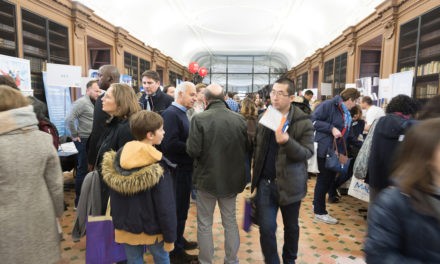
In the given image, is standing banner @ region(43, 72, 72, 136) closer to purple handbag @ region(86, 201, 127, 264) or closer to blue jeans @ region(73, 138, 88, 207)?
blue jeans @ region(73, 138, 88, 207)

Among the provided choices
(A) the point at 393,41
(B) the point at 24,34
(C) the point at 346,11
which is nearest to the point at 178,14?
(C) the point at 346,11

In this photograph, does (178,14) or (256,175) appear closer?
(256,175)

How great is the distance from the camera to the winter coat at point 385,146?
2.43 metres

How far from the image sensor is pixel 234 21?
1240 centimetres

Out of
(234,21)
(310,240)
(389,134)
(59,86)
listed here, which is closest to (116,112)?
(389,134)

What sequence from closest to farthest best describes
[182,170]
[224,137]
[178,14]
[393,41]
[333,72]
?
1. [224,137]
2. [182,170]
3. [393,41]
4. [333,72]
5. [178,14]

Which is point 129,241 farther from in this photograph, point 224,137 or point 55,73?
point 55,73

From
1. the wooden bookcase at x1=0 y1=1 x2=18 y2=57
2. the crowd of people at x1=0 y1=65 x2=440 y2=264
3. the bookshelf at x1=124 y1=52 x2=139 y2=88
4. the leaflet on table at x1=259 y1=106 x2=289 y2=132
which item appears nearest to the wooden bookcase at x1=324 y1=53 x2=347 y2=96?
the bookshelf at x1=124 y1=52 x2=139 y2=88

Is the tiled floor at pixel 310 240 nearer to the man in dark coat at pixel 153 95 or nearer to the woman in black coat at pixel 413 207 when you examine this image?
the man in dark coat at pixel 153 95

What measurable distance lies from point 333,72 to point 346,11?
7.00 ft

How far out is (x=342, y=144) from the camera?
3.61 meters

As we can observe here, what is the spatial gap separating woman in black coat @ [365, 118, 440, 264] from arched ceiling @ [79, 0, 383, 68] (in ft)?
23.0

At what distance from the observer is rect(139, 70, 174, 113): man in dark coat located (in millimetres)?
3248

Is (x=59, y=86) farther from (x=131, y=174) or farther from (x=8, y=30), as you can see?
(x=131, y=174)
